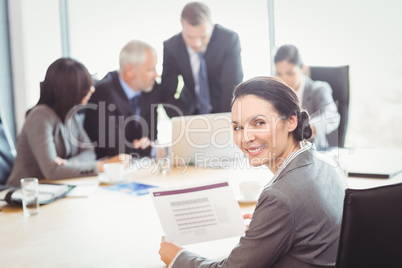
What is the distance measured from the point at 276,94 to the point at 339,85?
2508mm

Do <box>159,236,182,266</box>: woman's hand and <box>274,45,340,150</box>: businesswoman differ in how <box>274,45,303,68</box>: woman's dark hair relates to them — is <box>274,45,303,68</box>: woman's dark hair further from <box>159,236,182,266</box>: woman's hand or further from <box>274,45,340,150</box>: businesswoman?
<box>159,236,182,266</box>: woman's hand

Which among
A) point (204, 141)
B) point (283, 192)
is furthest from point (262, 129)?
point (204, 141)

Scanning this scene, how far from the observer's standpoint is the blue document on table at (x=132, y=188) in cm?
217

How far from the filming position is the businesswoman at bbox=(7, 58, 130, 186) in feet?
8.45

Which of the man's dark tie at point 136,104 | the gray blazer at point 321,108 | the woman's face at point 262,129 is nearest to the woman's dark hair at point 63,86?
the man's dark tie at point 136,104

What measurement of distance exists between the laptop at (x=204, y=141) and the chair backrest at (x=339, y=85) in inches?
51.0

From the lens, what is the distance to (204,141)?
8.57 feet

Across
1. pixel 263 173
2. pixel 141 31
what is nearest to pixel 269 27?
pixel 141 31

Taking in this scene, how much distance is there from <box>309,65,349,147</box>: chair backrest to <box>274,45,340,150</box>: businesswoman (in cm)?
4

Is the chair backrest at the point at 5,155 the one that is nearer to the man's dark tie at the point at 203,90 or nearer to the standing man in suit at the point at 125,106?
the standing man in suit at the point at 125,106

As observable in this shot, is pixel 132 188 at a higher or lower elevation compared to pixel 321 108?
lower

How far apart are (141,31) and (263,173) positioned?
2.64 metres

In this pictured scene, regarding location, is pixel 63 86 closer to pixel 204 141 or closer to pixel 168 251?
pixel 204 141

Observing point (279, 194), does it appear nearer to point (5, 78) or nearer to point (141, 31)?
point (141, 31)
